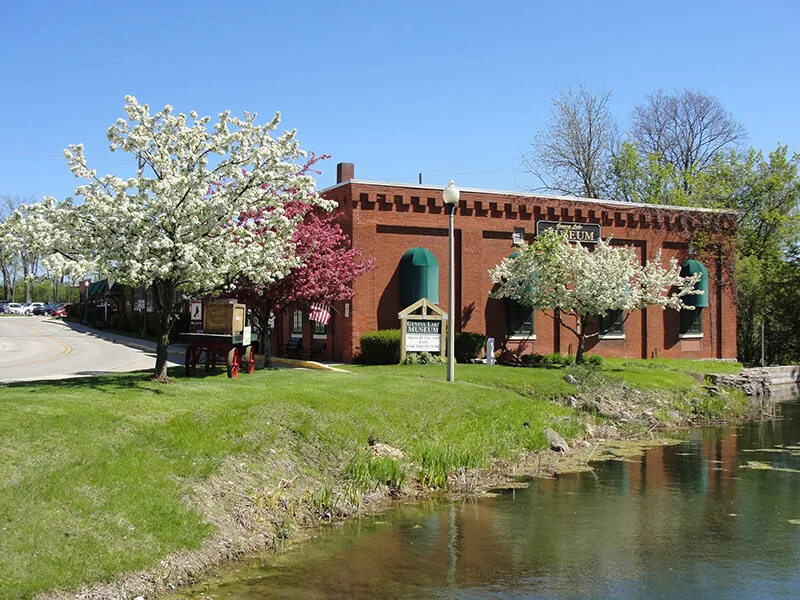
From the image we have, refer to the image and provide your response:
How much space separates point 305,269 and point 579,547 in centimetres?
1317

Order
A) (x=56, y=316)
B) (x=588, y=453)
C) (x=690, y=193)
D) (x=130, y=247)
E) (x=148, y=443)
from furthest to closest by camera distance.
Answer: (x=56, y=316) < (x=690, y=193) < (x=588, y=453) < (x=130, y=247) < (x=148, y=443)

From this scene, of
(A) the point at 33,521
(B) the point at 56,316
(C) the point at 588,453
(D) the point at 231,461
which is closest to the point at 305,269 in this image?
(C) the point at 588,453

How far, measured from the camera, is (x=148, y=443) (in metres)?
12.1

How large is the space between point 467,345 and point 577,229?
7.39m

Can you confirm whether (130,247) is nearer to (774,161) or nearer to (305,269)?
(305,269)

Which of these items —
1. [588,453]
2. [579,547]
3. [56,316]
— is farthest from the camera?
[56,316]

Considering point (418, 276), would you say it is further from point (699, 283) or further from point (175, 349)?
point (175, 349)

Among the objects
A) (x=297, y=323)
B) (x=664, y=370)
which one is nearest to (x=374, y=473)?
(x=664, y=370)

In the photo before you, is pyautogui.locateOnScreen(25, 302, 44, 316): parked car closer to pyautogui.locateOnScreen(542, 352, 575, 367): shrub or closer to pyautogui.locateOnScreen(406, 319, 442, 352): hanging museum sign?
pyautogui.locateOnScreen(542, 352, 575, 367): shrub

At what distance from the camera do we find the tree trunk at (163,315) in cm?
1609

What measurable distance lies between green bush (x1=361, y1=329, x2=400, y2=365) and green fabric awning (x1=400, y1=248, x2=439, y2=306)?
5.34 feet

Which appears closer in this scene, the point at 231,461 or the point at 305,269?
the point at 231,461

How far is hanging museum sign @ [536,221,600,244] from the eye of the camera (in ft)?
107

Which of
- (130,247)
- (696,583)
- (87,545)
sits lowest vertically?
(696,583)
